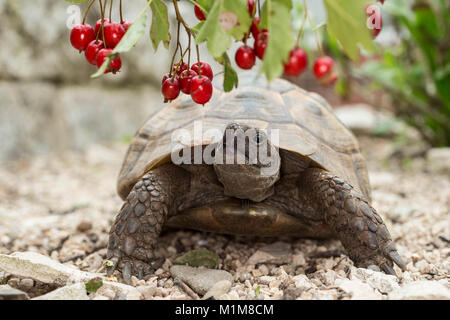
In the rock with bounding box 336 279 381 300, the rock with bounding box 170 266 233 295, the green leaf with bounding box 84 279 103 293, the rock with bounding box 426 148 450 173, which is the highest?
the green leaf with bounding box 84 279 103 293

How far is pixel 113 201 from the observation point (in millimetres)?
3773

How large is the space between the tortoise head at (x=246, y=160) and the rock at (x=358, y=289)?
57cm

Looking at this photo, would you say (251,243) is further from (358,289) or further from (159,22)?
(159,22)

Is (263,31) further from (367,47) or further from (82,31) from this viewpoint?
(82,31)

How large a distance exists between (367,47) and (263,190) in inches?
46.9

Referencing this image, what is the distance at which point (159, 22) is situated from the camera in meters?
1.39

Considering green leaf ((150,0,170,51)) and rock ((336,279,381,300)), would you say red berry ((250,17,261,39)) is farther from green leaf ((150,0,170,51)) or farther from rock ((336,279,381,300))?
rock ((336,279,381,300))

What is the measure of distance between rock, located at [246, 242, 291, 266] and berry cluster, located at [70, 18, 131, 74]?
1255 mm

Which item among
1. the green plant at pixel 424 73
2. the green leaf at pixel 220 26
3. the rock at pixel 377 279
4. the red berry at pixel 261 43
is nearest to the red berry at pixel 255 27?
the red berry at pixel 261 43

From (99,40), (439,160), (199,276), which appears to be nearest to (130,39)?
(99,40)

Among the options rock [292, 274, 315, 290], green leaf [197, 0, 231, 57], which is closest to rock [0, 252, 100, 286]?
rock [292, 274, 315, 290]

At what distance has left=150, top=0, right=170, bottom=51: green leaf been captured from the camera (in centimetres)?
137

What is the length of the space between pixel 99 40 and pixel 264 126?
3.52ft

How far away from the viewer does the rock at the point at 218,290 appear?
5.58 feet
